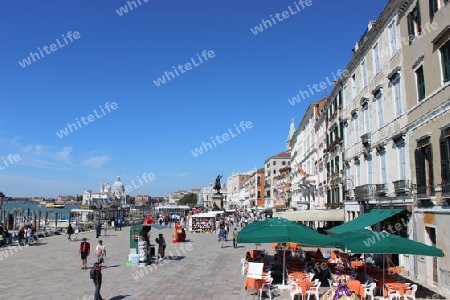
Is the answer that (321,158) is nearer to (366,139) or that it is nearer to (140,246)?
(366,139)

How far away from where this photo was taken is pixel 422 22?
56.5 feet

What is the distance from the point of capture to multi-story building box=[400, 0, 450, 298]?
15.1 m

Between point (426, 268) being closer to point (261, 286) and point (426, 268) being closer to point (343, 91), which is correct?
point (261, 286)

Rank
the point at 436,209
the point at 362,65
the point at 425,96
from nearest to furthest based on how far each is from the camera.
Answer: the point at 436,209 → the point at 425,96 → the point at 362,65

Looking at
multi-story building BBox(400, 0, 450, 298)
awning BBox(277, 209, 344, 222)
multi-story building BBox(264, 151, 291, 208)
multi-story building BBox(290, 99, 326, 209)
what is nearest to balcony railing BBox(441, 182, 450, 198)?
multi-story building BBox(400, 0, 450, 298)

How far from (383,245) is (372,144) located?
1317cm

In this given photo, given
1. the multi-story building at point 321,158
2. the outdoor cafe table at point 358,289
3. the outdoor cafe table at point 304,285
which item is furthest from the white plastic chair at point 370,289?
the multi-story building at point 321,158

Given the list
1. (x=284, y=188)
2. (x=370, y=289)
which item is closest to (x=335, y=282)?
(x=370, y=289)

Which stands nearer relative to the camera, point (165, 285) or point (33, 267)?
point (165, 285)

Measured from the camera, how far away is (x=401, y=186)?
1958cm

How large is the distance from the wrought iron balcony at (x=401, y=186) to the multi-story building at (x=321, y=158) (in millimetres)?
20540

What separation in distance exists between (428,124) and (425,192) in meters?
2.71

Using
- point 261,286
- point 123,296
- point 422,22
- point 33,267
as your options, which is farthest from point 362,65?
point 33,267

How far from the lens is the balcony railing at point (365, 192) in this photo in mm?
24344
